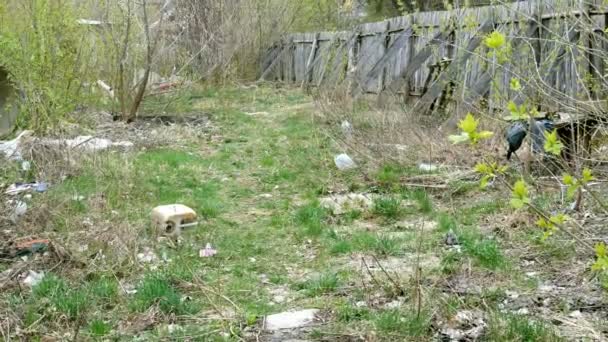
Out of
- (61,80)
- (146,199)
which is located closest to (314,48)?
(61,80)

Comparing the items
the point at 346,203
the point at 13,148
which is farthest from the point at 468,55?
the point at 13,148

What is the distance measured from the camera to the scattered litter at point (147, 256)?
4586 millimetres

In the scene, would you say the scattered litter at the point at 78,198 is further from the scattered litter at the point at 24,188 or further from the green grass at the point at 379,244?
the green grass at the point at 379,244

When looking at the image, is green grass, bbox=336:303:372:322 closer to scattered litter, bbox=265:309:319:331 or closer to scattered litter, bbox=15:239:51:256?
scattered litter, bbox=265:309:319:331

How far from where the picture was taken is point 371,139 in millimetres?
7508

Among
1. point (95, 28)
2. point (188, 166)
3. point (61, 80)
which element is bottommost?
point (188, 166)

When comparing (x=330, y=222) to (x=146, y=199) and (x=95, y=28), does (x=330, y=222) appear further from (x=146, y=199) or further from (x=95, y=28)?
(x=95, y=28)

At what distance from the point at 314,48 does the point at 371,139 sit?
32.7ft

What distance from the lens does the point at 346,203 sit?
5871mm

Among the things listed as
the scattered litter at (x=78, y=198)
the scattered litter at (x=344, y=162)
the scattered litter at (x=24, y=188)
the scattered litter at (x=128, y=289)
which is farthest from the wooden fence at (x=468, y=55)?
the scattered litter at (x=24, y=188)

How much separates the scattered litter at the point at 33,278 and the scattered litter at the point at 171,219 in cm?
108

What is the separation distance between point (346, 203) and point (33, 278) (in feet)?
9.04

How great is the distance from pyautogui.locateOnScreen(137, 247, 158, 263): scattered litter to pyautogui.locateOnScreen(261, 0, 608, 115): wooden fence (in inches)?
103

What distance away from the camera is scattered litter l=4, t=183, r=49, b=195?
5.88 metres
